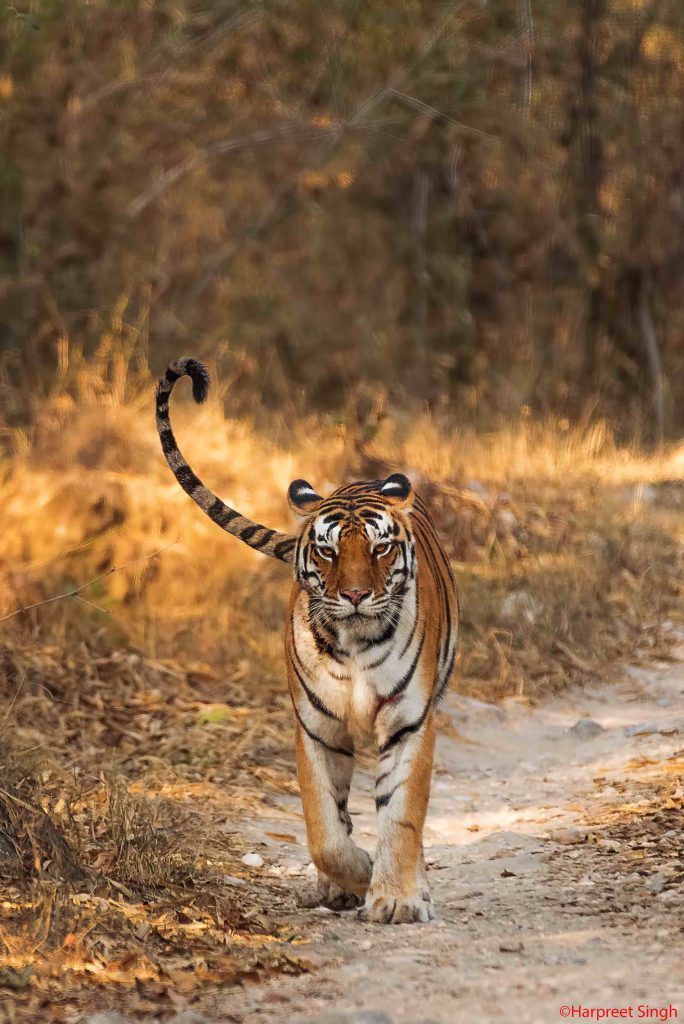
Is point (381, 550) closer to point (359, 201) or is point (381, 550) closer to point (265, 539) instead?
point (265, 539)

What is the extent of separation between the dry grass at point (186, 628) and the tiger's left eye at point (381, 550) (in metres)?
0.86

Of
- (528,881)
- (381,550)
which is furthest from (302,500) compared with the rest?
(528,881)

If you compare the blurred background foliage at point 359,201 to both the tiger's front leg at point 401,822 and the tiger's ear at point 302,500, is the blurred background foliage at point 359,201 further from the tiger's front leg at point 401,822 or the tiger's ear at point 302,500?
the tiger's front leg at point 401,822

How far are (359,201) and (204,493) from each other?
31.3 feet

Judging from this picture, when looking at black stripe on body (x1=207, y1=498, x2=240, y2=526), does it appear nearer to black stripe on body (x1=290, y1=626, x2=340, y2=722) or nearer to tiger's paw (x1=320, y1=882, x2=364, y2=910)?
black stripe on body (x1=290, y1=626, x2=340, y2=722)

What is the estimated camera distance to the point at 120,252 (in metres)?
13.4

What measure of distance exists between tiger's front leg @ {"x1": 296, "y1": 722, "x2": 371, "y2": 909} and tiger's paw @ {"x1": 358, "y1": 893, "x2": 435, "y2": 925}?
15cm

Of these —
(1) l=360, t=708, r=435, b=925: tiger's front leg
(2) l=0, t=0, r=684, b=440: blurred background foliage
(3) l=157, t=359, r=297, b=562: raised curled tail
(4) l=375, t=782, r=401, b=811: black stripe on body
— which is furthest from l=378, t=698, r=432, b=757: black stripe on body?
(2) l=0, t=0, r=684, b=440: blurred background foliage

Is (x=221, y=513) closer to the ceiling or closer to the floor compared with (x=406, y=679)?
closer to the ceiling

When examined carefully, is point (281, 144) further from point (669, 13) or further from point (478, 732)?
point (478, 732)

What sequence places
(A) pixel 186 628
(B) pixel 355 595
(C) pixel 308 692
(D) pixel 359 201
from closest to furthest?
(B) pixel 355 595 < (C) pixel 308 692 < (A) pixel 186 628 < (D) pixel 359 201

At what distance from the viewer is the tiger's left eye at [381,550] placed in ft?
14.1

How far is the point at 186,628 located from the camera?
7.43m

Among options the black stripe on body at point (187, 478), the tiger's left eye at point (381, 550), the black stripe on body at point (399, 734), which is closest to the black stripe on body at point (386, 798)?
the black stripe on body at point (399, 734)
